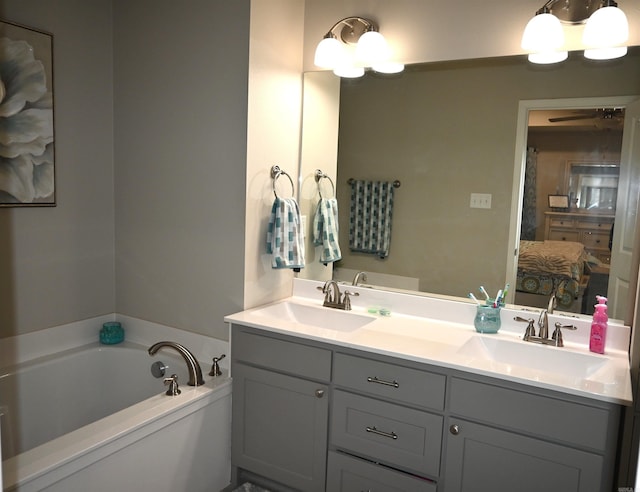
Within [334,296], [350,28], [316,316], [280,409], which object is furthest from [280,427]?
[350,28]

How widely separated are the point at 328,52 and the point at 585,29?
1101 millimetres

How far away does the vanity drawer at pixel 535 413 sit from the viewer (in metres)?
1.64

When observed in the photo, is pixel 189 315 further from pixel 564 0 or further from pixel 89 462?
pixel 564 0

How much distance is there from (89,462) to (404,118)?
1924 mm

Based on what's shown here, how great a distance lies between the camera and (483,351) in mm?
2129

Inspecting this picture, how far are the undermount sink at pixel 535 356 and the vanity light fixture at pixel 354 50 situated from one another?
1296 mm

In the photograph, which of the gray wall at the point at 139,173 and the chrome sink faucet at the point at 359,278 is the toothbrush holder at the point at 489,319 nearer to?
the chrome sink faucet at the point at 359,278

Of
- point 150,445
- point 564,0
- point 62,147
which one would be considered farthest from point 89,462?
point 564,0

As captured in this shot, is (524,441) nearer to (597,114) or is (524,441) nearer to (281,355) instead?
(281,355)

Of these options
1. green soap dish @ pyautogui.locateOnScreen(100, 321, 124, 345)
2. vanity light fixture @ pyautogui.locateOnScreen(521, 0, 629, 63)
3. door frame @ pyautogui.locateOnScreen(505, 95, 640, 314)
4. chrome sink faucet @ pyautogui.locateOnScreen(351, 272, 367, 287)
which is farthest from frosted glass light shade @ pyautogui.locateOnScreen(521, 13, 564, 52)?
green soap dish @ pyautogui.locateOnScreen(100, 321, 124, 345)

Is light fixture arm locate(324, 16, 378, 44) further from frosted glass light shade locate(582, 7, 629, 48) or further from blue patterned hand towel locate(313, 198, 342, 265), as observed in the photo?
frosted glass light shade locate(582, 7, 629, 48)

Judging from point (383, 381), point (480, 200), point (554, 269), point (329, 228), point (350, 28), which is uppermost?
point (350, 28)

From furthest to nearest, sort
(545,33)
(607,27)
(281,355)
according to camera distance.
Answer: (281,355)
(545,33)
(607,27)

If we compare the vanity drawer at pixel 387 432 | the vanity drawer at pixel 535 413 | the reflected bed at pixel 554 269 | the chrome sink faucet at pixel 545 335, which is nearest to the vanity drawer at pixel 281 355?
the vanity drawer at pixel 387 432
